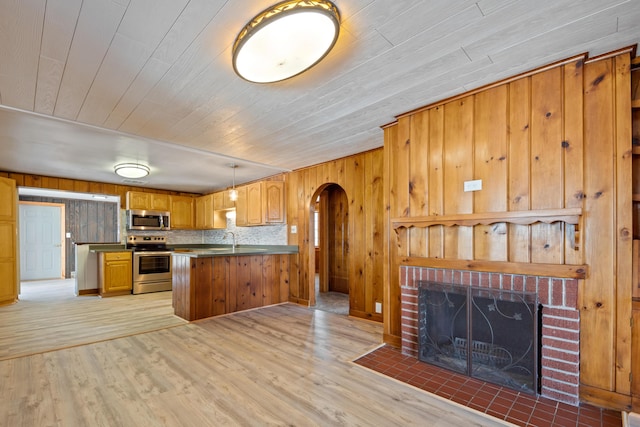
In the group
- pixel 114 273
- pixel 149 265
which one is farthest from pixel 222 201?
pixel 114 273

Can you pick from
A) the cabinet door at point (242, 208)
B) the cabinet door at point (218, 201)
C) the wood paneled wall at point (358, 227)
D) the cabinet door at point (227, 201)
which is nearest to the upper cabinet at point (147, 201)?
the cabinet door at point (218, 201)

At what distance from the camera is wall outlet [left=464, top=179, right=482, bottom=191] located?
95.8 inches

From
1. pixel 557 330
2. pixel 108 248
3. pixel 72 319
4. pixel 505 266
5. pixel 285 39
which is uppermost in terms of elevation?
pixel 285 39

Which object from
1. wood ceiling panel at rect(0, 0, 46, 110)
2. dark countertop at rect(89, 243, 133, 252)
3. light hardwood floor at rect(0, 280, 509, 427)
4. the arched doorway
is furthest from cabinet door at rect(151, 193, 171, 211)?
wood ceiling panel at rect(0, 0, 46, 110)

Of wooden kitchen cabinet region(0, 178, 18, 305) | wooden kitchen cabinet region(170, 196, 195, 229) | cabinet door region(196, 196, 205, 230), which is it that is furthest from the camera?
cabinet door region(196, 196, 205, 230)

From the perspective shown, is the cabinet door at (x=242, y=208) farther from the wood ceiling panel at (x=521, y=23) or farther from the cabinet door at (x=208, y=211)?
the wood ceiling panel at (x=521, y=23)

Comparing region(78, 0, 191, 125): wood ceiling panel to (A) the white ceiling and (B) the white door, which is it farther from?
(B) the white door

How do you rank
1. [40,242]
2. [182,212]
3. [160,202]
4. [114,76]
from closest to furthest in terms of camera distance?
[114,76] → [160,202] → [182,212] → [40,242]

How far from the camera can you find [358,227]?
13.6ft

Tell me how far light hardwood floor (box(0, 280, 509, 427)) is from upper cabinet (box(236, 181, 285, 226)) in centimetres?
226

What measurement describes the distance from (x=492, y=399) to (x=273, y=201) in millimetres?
4047

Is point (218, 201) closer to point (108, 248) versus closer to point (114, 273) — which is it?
point (108, 248)

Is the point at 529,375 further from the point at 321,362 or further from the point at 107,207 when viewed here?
the point at 107,207

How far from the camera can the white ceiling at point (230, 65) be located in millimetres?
1581
